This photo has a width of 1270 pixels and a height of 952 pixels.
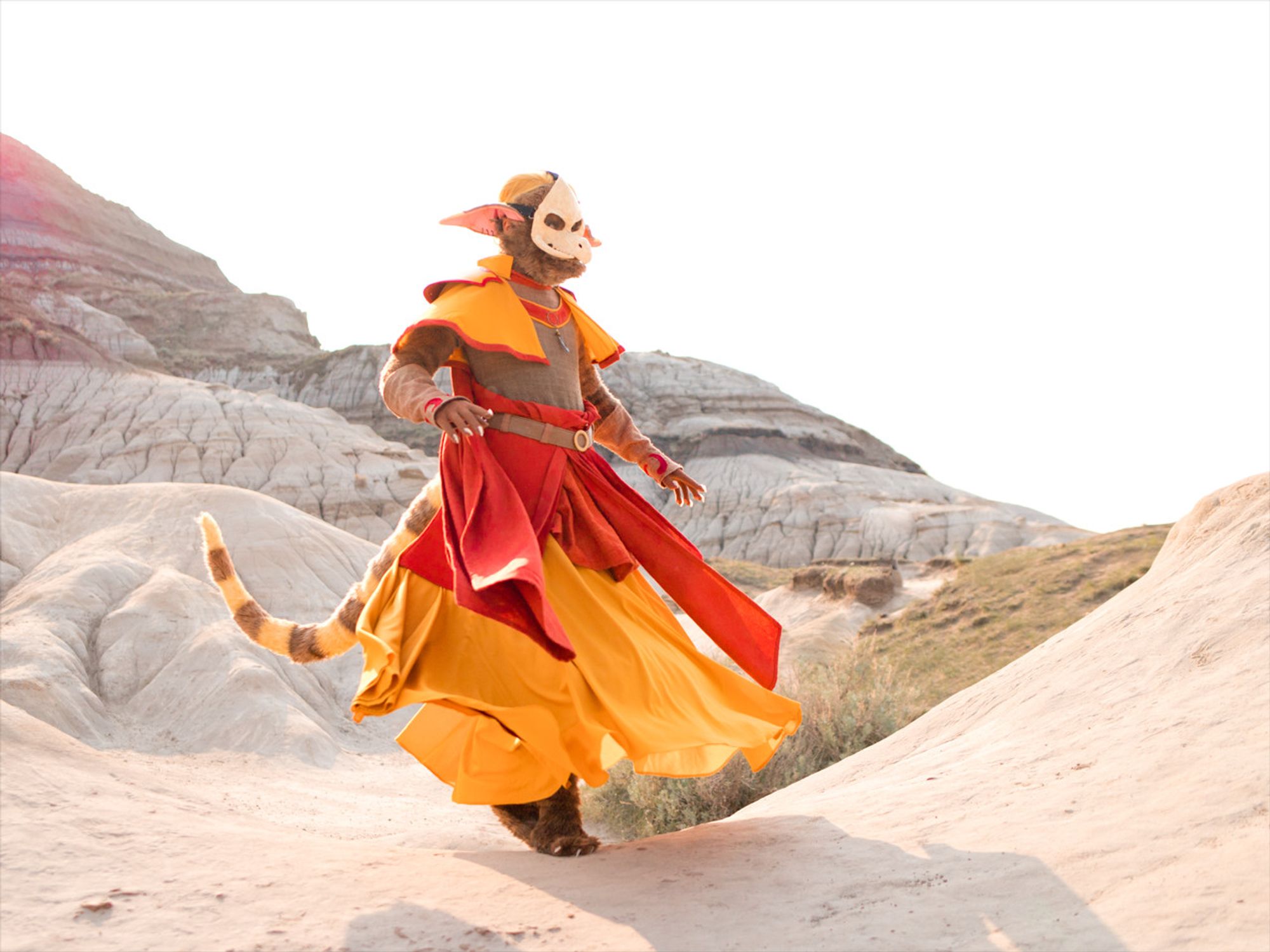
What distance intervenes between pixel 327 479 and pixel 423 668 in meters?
30.6

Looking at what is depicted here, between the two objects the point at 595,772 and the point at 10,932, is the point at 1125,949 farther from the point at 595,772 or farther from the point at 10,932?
the point at 10,932

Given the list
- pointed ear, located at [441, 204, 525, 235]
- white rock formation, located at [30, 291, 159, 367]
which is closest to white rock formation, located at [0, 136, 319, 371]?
white rock formation, located at [30, 291, 159, 367]

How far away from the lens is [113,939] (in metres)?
2.69

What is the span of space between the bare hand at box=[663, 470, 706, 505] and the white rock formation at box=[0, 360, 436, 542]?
25681mm

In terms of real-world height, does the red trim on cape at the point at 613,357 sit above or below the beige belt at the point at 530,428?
above

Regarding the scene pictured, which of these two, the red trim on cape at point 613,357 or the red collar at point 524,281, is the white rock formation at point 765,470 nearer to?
the red trim on cape at point 613,357

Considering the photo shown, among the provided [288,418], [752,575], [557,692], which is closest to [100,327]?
[288,418]

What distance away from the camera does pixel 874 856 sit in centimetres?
310

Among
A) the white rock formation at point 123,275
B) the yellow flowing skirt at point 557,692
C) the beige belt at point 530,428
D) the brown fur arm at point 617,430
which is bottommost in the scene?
the yellow flowing skirt at point 557,692

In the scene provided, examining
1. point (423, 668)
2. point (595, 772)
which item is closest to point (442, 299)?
point (423, 668)

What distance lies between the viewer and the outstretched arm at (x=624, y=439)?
4.35m

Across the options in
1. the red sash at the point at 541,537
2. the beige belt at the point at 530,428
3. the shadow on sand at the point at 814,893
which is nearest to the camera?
the shadow on sand at the point at 814,893

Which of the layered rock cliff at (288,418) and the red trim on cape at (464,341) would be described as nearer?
the red trim on cape at (464,341)

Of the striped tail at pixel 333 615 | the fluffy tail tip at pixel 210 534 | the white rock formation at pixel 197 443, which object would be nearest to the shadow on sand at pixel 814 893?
the striped tail at pixel 333 615
